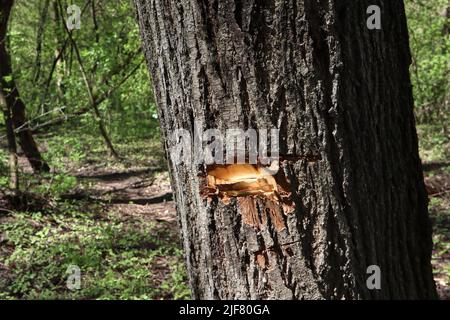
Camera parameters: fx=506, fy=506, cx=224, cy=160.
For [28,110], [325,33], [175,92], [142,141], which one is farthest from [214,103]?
[142,141]

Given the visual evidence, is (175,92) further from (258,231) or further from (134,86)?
(134,86)

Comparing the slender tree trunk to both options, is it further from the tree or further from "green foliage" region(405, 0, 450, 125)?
"green foliage" region(405, 0, 450, 125)

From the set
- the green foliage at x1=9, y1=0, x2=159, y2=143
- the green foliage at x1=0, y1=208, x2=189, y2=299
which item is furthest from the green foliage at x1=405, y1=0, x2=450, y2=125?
the green foliage at x1=0, y1=208, x2=189, y2=299

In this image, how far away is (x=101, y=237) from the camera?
6500 mm

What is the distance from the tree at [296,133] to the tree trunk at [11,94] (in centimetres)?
600

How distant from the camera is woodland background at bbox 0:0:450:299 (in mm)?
5371

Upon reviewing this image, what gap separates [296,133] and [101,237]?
5400 mm

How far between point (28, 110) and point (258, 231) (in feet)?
28.6

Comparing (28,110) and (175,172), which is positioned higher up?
(28,110)

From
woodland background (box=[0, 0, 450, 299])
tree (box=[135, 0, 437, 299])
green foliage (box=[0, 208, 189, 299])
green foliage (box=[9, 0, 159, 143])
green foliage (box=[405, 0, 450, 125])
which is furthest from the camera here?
green foliage (box=[405, 0, 450, 125])

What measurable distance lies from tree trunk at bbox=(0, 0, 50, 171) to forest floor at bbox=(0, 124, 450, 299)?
2.39ft

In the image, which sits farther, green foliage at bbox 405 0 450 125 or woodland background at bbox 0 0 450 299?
green foliage at bbox 405 0 450 125

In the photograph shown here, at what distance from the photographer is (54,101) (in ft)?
32.6
